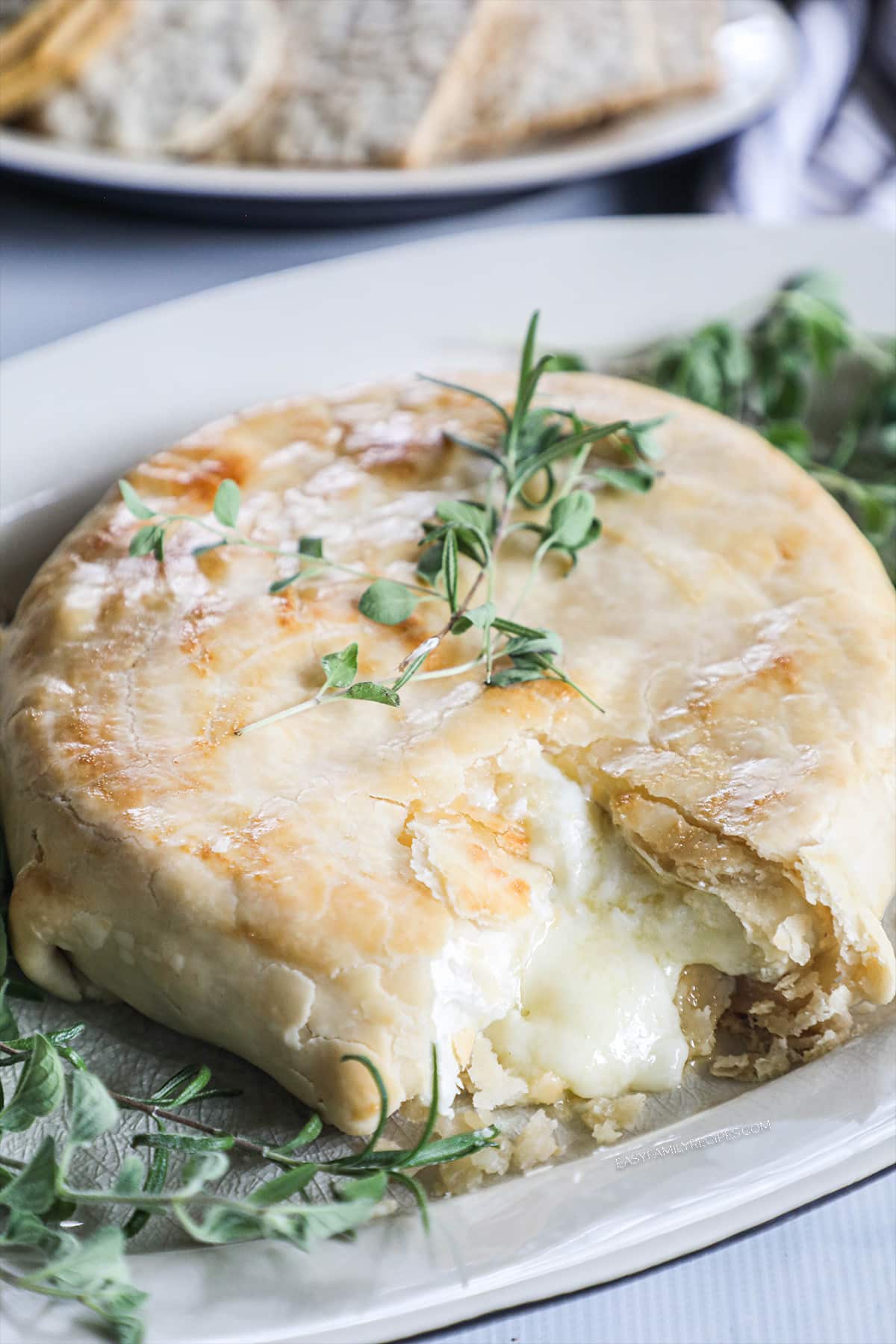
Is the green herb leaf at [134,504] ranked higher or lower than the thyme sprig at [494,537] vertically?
higher

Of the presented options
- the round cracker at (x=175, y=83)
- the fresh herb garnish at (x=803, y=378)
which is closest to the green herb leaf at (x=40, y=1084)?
the fresh herb garnish at (x=803, y=378)

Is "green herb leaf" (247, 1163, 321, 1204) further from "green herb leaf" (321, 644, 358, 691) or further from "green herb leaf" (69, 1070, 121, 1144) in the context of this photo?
"green herb leaf" (321, 644, 358, 691)

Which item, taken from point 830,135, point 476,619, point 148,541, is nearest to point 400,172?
point 830,135

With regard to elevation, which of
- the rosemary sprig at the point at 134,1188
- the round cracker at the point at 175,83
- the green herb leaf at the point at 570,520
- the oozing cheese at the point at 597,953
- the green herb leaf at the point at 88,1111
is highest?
the round cracker at the point at 175,83

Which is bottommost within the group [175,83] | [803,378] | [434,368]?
[803,378]

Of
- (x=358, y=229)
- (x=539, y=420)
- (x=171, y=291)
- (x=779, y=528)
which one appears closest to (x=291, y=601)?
(x=539, y=420)

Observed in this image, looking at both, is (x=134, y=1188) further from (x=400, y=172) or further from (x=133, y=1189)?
(x=400, y=172)

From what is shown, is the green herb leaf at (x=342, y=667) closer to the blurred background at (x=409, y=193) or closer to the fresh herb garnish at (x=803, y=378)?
the fresh herb garnish at (x=803, y=378)
